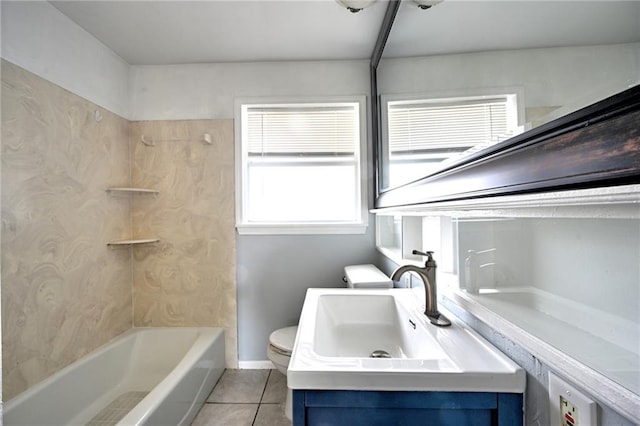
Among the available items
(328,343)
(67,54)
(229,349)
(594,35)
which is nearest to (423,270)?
(328,343)

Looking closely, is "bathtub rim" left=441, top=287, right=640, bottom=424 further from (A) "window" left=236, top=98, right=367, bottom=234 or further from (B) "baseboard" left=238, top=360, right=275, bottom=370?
(B) "baseboard" left=238, top=360, right=275, bottom=370

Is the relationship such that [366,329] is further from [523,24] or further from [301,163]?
[301,163]

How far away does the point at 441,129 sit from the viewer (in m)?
0.90

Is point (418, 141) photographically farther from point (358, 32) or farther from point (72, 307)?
point (72, 307)

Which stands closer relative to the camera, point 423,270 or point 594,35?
point 594,35

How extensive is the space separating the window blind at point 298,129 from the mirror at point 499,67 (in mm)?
886

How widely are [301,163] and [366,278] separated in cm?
110

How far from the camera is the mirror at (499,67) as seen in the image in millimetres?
388

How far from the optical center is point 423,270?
3.08 feet

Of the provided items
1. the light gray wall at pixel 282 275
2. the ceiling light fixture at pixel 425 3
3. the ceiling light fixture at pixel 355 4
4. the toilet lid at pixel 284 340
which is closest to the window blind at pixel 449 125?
the ceiling light fixture at pixel 425 3

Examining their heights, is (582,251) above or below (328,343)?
above

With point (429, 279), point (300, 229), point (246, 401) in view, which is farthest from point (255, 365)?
point (429, 279)

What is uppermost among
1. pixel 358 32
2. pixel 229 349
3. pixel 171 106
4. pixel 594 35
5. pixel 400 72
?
pixel 358 32

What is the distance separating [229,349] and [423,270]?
1.84 metres
